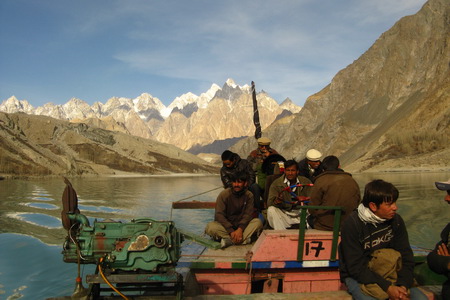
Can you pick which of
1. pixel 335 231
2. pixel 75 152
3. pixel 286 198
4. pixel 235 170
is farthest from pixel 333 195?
pixel 75 152

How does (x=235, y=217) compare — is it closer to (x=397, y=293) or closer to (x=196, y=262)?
(x=196, y=262)

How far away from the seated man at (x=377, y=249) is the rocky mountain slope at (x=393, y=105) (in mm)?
47594

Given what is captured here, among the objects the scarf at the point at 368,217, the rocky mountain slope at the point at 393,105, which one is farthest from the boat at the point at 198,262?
the rocky mountain slope at the point at 393,105

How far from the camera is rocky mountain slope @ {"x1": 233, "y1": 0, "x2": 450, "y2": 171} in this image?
53219 mm

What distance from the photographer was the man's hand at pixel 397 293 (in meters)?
3.55

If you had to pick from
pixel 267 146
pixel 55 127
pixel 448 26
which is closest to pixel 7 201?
pixel 267 146

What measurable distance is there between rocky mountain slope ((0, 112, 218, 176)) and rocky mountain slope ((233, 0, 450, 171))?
34831 mm

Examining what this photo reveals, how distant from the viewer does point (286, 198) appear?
658 centimetres

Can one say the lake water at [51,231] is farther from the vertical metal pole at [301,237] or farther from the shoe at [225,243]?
the vertical metal pole at [301,237]

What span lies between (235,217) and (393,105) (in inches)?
2986

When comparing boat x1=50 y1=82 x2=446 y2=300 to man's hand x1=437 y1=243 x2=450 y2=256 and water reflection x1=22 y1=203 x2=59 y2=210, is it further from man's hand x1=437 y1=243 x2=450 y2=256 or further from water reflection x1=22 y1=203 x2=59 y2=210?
water reflection x1=22 y1=203 x2=59 y2=210

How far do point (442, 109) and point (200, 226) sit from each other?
48.9 m

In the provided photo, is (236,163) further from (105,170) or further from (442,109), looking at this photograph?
(105,170)

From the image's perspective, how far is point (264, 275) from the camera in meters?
5.58
